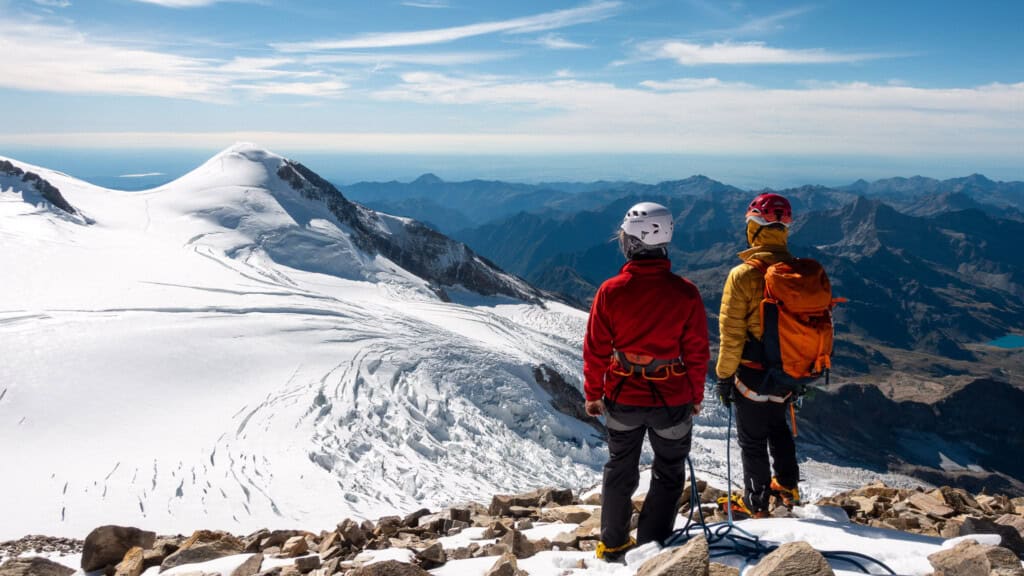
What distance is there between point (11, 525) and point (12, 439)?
17.8 feet

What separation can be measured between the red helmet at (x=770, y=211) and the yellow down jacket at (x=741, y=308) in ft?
0.96

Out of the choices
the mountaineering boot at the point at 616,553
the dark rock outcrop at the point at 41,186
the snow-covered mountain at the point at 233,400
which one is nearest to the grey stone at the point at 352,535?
the mountaineering boot at the point at 616,553

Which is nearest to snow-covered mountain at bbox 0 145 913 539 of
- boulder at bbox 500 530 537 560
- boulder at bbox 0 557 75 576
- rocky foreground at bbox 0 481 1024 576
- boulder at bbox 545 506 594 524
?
rocky foreground at bbox 0 481 1024 576

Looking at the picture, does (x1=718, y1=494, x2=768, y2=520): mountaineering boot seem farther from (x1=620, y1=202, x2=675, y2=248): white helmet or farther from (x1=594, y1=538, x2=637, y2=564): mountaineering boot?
(x1=620, y1=202, x2=675, y2=248): white helmet

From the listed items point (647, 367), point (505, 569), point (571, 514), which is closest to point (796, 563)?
point (647, 367)

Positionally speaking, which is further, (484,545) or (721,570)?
(484,545)

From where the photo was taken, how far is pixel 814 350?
705 centimetres

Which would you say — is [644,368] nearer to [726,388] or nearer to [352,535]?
[726,388]

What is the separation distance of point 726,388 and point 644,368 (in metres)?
1.75

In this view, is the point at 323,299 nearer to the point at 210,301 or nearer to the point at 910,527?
the point at 210,301

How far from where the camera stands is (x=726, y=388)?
7477 millimetres

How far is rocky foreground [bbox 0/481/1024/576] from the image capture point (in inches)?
199

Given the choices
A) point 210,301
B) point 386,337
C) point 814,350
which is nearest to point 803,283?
point 814,350

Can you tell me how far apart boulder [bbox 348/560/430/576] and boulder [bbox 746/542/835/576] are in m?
3.08
